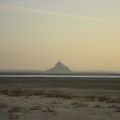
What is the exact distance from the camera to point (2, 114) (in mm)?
31047

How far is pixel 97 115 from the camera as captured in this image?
103ft

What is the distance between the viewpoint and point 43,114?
31.5 m

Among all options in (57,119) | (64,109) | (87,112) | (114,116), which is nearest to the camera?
(57,119)

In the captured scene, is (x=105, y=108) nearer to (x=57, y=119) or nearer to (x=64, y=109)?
(x=64, y=109)

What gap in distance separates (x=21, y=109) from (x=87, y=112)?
225 inches

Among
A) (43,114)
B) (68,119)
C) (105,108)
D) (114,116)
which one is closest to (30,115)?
(43,114)

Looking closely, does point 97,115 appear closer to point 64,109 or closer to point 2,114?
point 64,109

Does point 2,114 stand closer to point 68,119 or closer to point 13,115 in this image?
point 13,115

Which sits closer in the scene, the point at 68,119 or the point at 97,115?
the point at 68,119

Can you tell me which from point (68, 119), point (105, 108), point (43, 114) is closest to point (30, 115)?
point (43, 114)

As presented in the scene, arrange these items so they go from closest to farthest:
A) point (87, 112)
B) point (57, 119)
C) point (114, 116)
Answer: point (57, 119) < point (114, 116) < point (87, 112)

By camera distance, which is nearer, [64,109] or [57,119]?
[57,119]

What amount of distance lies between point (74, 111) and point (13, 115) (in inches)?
227

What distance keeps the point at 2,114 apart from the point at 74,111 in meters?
6.20
